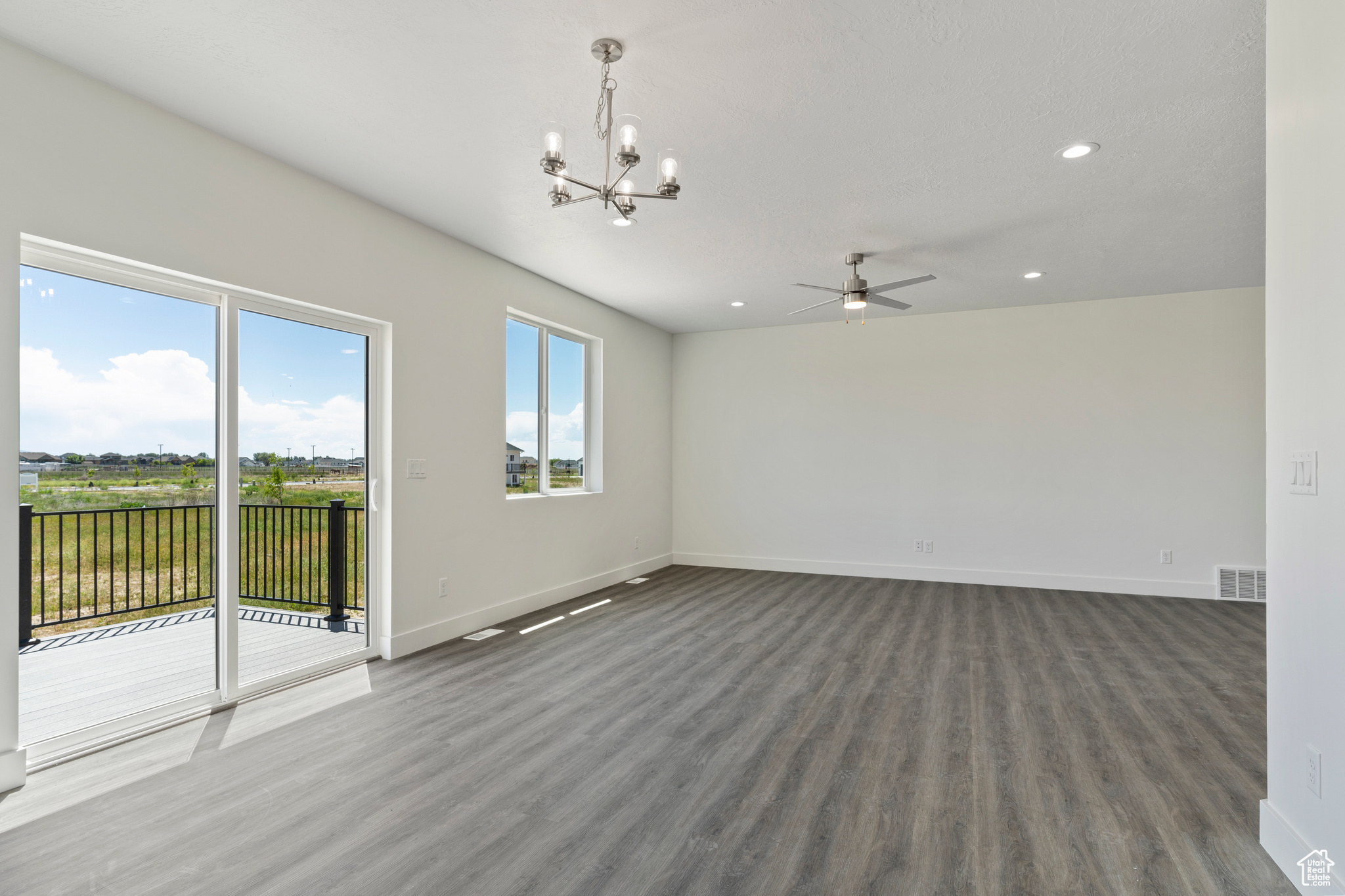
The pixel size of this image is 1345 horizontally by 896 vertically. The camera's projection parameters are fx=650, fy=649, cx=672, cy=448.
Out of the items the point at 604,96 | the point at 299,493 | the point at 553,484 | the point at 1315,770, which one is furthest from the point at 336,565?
the point at 1315,770

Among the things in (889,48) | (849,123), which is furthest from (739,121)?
(889,48)

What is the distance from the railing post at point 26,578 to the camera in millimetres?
2578

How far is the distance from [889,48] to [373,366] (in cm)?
334

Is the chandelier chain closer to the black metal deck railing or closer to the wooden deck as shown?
the black metal deck railing

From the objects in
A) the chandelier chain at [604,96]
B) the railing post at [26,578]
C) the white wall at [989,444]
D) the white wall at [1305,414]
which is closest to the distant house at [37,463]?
the railing post at [26,578]

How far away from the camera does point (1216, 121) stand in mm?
2904

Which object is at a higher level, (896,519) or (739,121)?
(739,121)

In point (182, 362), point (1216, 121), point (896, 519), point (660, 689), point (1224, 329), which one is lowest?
point (660, 689)

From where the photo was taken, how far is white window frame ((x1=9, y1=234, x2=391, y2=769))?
2717mm

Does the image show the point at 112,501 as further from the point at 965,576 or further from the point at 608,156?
the point at 965,576

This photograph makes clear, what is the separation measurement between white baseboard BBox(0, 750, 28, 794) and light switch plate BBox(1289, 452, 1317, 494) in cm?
437

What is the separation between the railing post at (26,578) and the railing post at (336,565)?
1399mm

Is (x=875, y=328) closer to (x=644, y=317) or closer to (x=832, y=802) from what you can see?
(x=644, y=317)

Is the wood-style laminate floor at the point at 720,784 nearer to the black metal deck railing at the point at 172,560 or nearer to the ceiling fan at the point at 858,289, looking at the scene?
the black metal deck railing at the point at 172,560
